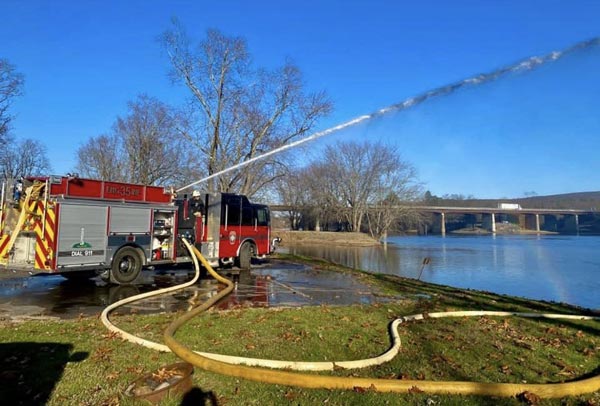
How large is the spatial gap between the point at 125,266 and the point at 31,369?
8.06 meters

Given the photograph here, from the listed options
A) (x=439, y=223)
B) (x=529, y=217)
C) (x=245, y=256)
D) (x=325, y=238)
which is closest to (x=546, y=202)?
(x=529, y=217)

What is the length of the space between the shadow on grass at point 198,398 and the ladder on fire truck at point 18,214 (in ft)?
29.5

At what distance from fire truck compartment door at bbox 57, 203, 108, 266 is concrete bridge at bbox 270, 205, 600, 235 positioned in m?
97.6

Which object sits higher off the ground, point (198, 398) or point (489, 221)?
point (489, 221)

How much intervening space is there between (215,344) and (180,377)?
1.80m

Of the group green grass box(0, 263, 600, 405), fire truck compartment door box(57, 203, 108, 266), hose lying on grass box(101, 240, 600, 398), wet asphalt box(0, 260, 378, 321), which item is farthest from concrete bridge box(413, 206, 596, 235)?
hose lying on grass box(101, 240, 600, 398)

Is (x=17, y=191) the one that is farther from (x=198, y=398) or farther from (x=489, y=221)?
(x=489, y=221)

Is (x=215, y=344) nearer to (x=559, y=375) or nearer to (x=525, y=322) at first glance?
(x=559, y=375)

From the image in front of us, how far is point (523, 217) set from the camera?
5113 inches

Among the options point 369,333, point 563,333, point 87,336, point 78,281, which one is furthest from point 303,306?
point 78,281

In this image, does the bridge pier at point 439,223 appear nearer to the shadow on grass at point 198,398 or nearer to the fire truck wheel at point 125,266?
the fire truck wheel at point 125,266

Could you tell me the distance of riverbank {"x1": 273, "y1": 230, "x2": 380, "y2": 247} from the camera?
226 feet

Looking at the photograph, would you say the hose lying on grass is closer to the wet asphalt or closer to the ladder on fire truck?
the wet asphalt

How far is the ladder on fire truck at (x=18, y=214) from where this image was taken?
11133mm
